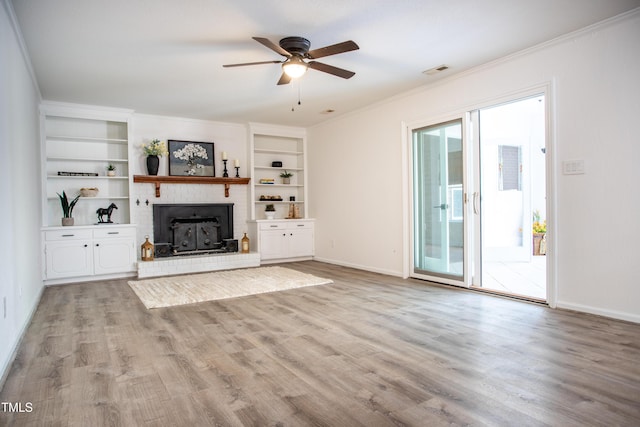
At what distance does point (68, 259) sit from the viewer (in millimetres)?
5289

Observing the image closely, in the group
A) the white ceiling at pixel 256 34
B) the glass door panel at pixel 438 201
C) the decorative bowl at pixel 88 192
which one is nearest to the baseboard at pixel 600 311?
the glass door panel at pixel 438 201

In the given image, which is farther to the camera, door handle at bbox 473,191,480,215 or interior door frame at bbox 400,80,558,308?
door handle at bbox 473,191,480,215

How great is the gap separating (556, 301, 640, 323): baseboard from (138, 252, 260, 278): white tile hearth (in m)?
4.57

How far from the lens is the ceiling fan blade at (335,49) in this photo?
9.89 feet

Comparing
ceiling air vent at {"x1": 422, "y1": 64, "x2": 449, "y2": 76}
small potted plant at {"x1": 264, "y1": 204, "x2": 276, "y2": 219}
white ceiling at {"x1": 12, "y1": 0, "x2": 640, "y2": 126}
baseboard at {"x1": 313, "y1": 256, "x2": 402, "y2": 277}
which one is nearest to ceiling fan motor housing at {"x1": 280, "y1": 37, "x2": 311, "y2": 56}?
white ceiling at {"x1": 12, "y1": 0, "x2": 640, "y2": 126}

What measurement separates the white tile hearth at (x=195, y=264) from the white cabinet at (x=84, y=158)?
0.99 metres

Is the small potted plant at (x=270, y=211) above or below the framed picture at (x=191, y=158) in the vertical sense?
below

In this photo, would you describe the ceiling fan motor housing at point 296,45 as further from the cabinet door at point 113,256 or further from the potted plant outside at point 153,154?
the cabinet door at point 113,256

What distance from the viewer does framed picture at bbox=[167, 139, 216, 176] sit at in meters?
6.54

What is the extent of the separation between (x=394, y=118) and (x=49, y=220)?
5246 millimetres

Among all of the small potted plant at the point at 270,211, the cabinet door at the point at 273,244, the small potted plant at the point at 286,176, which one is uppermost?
the small potted plant at the point at 286,176

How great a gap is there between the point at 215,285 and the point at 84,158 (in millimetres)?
2913

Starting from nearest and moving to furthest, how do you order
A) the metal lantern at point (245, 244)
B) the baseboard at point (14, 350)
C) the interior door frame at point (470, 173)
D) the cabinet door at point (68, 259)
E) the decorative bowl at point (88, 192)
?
the baseboard at point (14, 350), the interior door frame at point (470, 173), the cabinet door at point (68, 259), the decorative bowl at point (88, 192), the metal lantern at point (245, 244)

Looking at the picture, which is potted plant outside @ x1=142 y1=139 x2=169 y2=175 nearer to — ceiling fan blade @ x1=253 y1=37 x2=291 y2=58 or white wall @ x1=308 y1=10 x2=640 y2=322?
ceiling fan blade @ x1=253 y1=37 x2=291 y2=58
